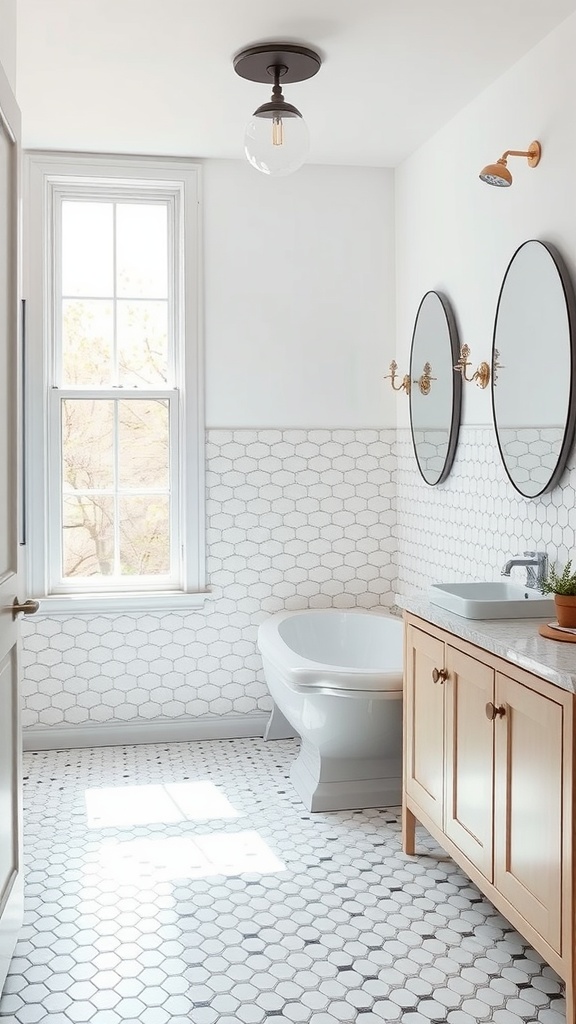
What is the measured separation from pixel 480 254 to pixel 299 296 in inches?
47.9

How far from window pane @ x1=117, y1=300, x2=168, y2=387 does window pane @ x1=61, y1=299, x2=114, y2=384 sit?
0.19 ft

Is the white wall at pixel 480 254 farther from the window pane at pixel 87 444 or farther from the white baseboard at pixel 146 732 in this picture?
the window pane at pixel 87 444

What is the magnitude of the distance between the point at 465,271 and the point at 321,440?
1.21 m

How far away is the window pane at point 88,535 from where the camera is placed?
4465 mm

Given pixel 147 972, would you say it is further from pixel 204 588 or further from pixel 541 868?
pixel 204 588

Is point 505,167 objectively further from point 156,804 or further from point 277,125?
point 156,804

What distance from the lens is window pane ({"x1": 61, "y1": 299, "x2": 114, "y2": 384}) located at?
14.6 ft

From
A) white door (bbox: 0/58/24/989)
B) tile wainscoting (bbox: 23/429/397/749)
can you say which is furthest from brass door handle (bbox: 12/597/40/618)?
tile wainscoting (bbox: 23/429/397/749)

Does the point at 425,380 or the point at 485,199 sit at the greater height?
the point at 485,199

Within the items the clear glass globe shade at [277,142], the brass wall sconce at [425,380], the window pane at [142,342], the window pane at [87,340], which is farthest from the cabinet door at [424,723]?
the window pane at [87,340]

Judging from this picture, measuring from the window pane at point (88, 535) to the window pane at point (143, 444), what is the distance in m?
0.16

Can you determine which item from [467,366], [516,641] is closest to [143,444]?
[467,366]

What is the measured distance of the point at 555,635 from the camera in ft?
7.86

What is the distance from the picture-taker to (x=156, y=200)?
449cm
